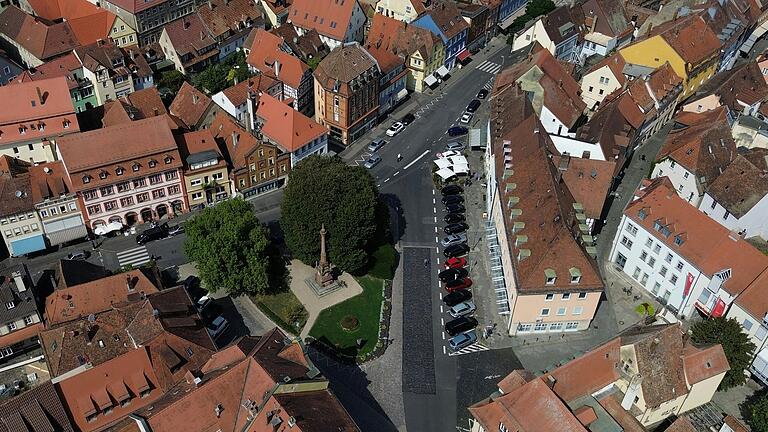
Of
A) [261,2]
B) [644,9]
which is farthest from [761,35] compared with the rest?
[261,2]

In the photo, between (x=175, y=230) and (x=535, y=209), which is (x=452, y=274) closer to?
(x=535, y=209)

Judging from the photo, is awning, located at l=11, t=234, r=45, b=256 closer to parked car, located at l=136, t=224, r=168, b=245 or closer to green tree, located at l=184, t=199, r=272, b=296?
parked car, located at l=136, t=224, r=168, b=245

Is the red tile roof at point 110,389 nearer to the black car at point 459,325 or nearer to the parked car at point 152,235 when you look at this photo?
the parked car at point 152,235

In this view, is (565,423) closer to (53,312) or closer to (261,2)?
(53,312)

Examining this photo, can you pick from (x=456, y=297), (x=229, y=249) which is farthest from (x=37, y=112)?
(x=456, y=297)

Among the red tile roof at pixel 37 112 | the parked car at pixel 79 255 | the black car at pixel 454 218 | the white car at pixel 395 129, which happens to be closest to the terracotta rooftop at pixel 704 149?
the black car at pixel 454 218

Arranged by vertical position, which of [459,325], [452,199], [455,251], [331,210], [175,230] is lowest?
[459,325]
